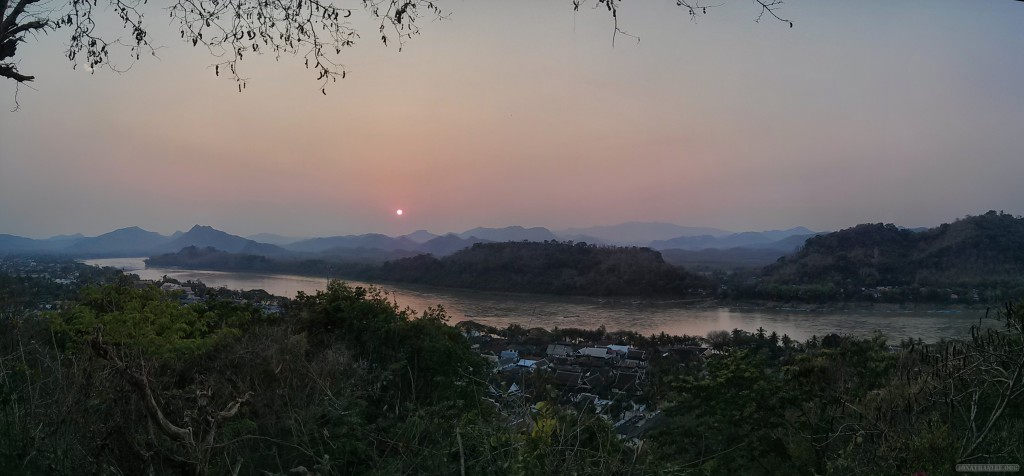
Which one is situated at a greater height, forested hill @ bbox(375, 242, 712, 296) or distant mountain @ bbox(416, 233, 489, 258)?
distant mountain @ bbox(416, 233, 489, 258)

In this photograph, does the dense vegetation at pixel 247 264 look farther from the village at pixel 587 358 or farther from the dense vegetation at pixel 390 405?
the dense vegetation at pixel 390 405

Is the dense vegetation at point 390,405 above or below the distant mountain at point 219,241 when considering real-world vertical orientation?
below

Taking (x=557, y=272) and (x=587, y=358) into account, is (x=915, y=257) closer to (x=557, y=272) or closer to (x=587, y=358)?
(x=557, y=272)

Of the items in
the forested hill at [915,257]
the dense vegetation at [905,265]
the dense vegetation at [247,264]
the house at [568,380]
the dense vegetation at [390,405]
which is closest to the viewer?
the dense vegetation at [390,405]

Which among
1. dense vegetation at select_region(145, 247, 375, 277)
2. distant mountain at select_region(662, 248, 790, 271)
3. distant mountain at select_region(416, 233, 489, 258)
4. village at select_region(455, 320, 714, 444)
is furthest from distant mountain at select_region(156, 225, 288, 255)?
village at select_region(455, 320, 714, 444)

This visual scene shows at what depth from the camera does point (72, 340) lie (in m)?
3.93

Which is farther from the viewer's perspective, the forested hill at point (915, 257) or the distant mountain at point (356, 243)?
the distant mountain at point (356, 243)

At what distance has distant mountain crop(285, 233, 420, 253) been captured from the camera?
54.3 meters

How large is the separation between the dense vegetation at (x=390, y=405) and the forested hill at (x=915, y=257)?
14.4 m

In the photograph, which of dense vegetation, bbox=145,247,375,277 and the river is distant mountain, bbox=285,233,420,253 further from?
the river

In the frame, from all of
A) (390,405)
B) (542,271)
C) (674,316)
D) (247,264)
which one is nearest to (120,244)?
(247,264)

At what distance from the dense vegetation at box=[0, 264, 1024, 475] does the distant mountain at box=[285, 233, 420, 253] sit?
46611mm

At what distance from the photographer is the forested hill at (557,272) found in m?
24.2

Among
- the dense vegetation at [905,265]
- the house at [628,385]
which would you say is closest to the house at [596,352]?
the house at [628,385]
